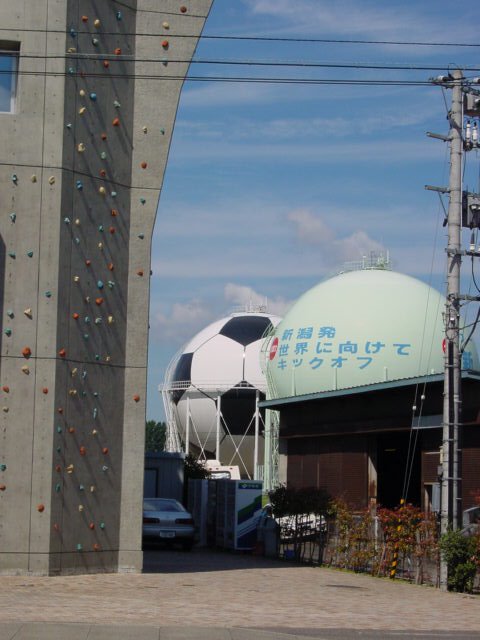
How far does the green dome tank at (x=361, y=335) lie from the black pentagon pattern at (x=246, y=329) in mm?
18499

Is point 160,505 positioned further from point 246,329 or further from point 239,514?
point 246,329

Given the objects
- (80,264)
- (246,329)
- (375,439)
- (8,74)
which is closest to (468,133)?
(80,264)

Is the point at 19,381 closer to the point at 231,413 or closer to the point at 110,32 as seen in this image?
the point at 110,32

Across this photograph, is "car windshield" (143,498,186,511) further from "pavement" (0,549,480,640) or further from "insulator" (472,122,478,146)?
"insulator" (472,122,478,146)

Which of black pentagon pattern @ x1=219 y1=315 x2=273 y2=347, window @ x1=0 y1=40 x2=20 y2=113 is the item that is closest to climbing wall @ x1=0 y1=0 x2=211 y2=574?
window @ x1=0 y1=40 x2=20 y2=113

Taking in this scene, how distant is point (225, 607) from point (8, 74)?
1052 cm

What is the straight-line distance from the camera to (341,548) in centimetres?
2491

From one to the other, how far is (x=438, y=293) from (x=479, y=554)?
20385 mm

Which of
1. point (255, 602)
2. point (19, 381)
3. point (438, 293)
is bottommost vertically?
point (255, 602)

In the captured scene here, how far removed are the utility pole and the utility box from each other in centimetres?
1010

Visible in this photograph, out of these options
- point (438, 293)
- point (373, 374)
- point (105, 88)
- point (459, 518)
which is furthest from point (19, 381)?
point (438, 293)

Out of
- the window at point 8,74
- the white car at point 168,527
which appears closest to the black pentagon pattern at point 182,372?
the white car at point 168,527

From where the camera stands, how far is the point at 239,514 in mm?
30672

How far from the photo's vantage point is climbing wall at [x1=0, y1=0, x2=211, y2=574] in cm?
1962
